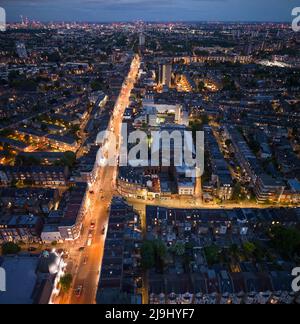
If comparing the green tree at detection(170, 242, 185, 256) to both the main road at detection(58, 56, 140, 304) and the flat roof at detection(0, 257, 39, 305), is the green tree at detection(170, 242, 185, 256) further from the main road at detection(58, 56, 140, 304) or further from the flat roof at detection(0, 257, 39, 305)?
the flat roof at detection(0, 257, 39, 305)

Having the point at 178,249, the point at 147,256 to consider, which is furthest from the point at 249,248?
the point at 147,256

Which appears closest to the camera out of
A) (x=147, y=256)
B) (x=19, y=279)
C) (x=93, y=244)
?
(x=19, y=279)

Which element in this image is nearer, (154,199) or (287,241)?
(287,241)

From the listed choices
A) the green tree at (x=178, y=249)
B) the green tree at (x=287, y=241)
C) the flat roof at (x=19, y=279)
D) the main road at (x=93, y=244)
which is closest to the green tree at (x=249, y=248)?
the green tree at (x=287, y=241)

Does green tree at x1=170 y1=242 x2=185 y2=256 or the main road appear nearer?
the main road

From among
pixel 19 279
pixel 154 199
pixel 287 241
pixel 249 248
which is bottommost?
pixel 19 279

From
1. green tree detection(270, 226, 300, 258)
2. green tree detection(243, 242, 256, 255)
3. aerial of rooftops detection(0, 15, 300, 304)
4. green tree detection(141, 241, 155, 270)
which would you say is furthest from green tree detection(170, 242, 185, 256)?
green tree detection(270, 226, 300, 258)

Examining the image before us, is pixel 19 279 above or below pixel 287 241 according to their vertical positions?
below

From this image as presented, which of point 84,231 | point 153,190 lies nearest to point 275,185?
point 153,190

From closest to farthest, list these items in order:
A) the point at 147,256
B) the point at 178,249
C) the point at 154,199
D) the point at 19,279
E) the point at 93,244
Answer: the point at 19,279, the point at 147,256, the point at 178,249, the point at 93,244, the point at 154,199

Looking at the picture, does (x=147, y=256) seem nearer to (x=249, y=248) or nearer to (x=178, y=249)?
(x=178, y=249)
